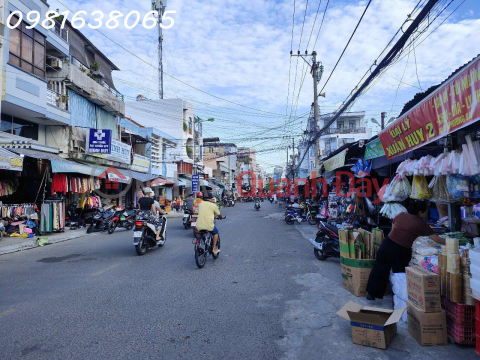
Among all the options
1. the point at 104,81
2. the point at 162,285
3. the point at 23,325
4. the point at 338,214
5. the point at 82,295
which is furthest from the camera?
the point at 104,81

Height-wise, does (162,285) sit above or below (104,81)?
below

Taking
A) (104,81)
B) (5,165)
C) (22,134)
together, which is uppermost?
Result: (104,81)

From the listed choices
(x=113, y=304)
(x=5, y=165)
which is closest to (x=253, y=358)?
(x=113, y=304)

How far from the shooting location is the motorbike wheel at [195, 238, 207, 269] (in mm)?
7186

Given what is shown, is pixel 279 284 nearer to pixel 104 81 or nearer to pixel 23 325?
pixel 23 325

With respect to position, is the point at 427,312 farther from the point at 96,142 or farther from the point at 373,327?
the point at 96,142

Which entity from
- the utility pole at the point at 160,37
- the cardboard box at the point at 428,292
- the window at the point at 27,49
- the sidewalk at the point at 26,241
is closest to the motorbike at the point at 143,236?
the sidewalk at the point at 26,241

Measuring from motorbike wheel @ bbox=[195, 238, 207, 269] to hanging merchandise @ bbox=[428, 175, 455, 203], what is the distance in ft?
14.7

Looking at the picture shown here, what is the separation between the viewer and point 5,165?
9.80 metres

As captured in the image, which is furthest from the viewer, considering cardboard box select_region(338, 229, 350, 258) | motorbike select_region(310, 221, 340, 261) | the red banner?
motorbike select_region(310, 221, 340, 261)

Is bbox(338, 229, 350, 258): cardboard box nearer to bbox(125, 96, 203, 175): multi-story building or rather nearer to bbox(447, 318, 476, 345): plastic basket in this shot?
bbox(447, 318, 476, 345): plastic basket

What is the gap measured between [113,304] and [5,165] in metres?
7.23

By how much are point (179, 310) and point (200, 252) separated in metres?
2.66

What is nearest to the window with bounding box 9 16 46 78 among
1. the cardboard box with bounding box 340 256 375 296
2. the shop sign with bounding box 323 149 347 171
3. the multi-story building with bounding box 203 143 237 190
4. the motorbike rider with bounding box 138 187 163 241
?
the motorbike rider with bounding box 138 187 163 241
